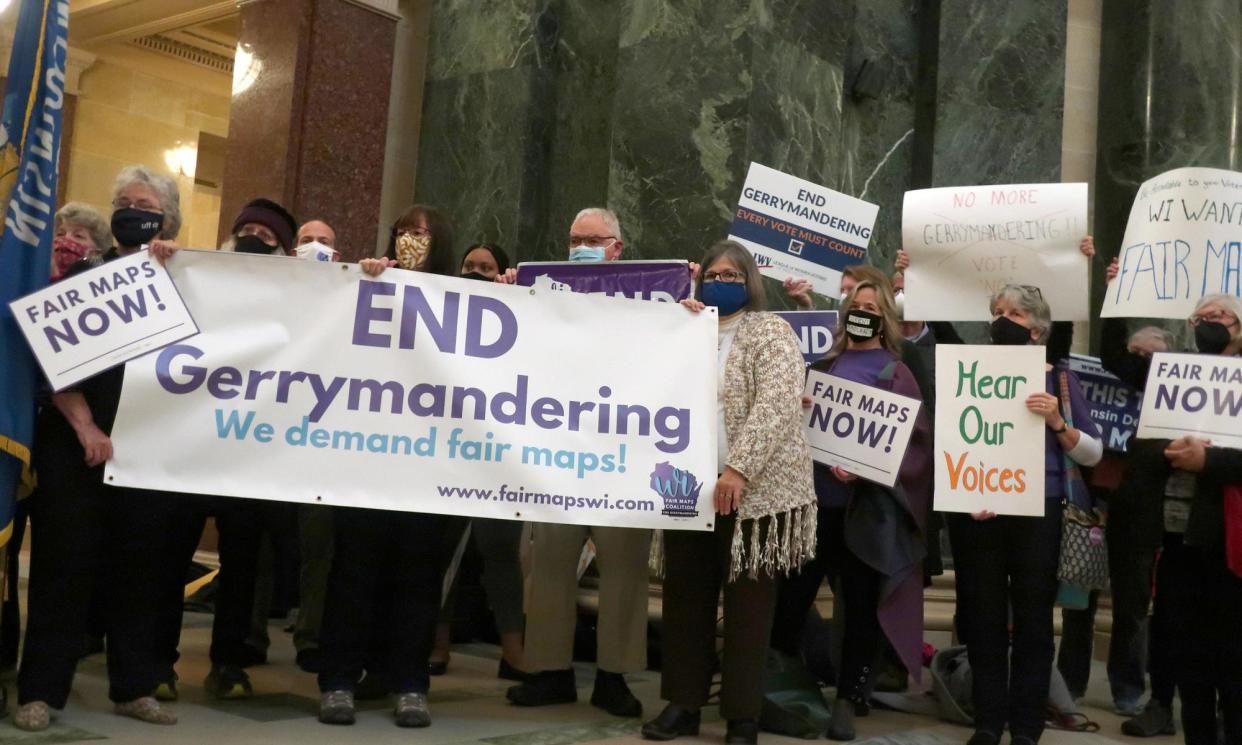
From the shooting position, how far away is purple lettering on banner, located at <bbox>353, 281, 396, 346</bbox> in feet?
14.2

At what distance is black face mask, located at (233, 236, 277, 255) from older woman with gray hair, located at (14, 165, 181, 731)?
0.40 m

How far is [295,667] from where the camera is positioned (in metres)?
5.44

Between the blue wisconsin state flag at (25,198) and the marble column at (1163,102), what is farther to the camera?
the marble column at (1163,102)

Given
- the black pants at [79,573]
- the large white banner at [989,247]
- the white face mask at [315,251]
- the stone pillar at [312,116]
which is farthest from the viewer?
the stone pillar at [312,116]

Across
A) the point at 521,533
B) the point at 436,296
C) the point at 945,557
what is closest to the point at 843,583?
the point at 521,533

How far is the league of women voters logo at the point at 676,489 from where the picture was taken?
171 inches

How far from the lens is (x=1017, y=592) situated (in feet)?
14.6

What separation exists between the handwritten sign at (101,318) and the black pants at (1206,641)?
3.63m

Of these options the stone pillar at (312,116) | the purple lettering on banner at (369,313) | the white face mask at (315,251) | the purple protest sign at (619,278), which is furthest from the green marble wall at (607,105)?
the purple lettering on banner at (369,313)

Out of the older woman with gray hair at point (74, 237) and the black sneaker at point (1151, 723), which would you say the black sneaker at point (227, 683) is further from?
the black sneaker at point (1151, 723)

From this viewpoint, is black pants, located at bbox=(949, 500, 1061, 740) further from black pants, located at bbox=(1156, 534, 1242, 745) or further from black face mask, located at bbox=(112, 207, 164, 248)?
black face mask, located at bbox=(112, 207, 164, 248)

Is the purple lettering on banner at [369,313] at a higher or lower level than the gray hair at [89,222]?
lower

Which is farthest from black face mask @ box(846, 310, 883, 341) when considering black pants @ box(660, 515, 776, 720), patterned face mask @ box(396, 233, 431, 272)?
patterned face mask @ box(396, 233, 431, 272)

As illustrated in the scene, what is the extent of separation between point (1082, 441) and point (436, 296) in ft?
7.83
